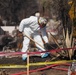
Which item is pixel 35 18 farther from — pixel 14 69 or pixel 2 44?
pixel 2 44

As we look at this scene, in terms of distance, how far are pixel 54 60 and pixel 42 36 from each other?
1099 millimetres

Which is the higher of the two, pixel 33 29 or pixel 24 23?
pixel 24 23

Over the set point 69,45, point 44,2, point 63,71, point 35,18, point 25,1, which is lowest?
point 63,71

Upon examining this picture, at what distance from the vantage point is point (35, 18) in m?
11.6

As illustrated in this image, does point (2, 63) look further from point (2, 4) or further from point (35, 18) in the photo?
point (2, 4)

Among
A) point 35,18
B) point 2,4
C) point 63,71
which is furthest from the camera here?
point 2,4

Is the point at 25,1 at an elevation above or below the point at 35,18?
above

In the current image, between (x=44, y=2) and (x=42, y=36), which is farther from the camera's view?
(x=44, y=2)

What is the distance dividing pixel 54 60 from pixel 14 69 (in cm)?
155

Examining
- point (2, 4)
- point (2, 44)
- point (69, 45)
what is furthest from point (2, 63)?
point (2, 4)

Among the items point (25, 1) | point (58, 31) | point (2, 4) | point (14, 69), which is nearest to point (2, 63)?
point (14, 69)

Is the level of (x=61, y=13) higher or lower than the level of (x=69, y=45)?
higher

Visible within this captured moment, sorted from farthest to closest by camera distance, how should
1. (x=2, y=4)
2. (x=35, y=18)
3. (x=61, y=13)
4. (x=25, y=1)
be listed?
(x=25, y=1), (x=2, y=4), (x=61, y=13), (x=35, y=18)

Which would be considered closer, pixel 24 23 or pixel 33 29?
pixel 24 23
